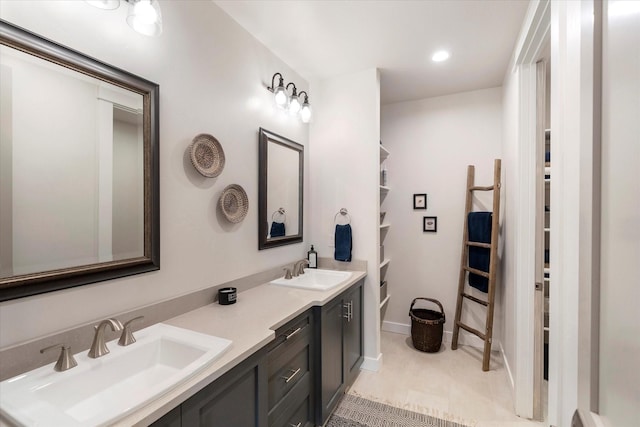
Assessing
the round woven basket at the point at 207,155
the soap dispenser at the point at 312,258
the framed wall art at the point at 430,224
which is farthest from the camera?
the framed wall art at the point at 430,224

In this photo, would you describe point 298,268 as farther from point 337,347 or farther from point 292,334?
point 292,334

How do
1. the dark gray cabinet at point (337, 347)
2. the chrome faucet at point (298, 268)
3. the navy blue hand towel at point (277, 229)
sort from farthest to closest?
the chrome faucet at point (298, 268)
the navy blue hand towel at point (277, 229)
the dark gray cabinet at point (337, 347)

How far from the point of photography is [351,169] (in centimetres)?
256

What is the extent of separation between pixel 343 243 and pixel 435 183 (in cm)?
135

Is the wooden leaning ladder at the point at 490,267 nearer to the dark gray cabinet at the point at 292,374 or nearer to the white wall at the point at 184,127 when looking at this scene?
the dark gray cabinet at the point at 292,374

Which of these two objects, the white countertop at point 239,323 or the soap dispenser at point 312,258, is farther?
the soap dispenser at point 312,258

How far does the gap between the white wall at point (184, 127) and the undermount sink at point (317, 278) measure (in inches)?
8.0

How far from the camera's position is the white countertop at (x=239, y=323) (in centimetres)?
81

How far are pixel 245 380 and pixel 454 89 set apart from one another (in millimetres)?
3115

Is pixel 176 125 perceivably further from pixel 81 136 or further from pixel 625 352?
pixel 625 352

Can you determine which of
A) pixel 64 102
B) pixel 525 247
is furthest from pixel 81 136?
pixel 525 247

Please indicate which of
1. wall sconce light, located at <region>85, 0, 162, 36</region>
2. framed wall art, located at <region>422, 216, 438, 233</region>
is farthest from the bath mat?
wall sconce light, located at <region>85, 0, 162, 36</region>

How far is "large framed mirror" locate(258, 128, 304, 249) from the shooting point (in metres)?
2.06

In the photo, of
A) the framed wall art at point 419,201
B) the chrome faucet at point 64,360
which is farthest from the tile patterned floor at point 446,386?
the chrome faucet at point 64,360
